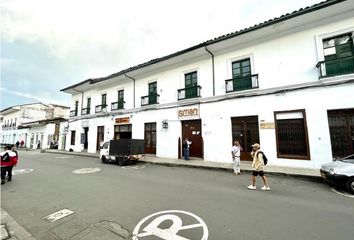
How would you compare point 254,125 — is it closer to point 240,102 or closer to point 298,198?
point 240,102

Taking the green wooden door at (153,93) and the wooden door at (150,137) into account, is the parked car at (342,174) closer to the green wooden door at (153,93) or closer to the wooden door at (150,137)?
the wooden door at (150,137)

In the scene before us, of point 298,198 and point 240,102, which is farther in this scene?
point 240,102

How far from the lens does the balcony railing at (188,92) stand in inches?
530

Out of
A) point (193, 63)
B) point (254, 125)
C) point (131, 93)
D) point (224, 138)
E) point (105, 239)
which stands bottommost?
point (105, 239)

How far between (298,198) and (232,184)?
2.24 m

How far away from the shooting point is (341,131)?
29.5 ft

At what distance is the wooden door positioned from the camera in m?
15.8

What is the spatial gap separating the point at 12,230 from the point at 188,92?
1183 cm

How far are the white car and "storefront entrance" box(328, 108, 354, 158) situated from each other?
1130cm

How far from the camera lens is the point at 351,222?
13.1 ft

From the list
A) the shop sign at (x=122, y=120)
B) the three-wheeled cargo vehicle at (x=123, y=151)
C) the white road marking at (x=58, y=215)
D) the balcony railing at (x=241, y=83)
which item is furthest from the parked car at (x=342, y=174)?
the shop sign at (x=122, y=120)

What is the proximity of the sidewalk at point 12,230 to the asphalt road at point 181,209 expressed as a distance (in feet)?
0.42

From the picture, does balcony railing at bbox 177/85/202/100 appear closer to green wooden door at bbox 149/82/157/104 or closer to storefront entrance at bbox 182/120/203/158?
storefront entrance at bbox 182/120/203/158

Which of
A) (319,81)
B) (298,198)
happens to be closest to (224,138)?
(319,81)
